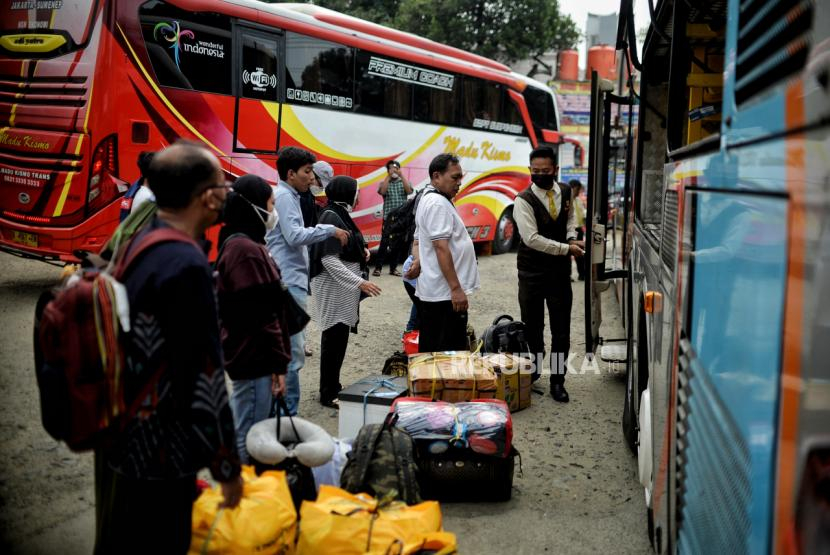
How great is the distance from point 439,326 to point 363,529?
2.65m

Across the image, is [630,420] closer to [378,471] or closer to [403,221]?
[378,471]

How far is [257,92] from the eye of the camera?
383 inches

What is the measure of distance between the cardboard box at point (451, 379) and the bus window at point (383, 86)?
23.5 ft

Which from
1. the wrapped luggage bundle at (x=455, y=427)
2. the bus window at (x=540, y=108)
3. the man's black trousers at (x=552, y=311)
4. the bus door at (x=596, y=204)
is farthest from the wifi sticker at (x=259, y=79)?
the bus window at (x=540, y=108)

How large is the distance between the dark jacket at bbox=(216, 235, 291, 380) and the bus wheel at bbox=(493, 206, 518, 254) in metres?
12.3

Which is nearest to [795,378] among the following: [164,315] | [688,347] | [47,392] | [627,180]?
[688,347]

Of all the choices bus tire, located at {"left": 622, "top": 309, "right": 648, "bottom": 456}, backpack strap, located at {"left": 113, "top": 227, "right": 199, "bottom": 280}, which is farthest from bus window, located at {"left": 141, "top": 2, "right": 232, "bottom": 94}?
backpack strap, located at {"left": 113, "top": 227, "right": 199, "bottom": 280}

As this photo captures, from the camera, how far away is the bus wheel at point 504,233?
1565 centimetres

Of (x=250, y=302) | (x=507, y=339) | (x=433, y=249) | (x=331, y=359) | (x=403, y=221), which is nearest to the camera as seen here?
(x=250, y=302)

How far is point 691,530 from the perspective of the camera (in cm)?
217

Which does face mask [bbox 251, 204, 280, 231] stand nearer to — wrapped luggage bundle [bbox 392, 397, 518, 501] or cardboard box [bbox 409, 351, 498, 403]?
wrapped luggage bundle [bbox 392, 397, 518, 501]

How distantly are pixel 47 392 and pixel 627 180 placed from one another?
16.6 ft

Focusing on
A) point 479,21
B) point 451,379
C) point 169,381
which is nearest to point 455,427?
point 451,379

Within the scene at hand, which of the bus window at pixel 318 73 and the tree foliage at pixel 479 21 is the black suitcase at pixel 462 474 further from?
the tree foliage at pixel 479 21
